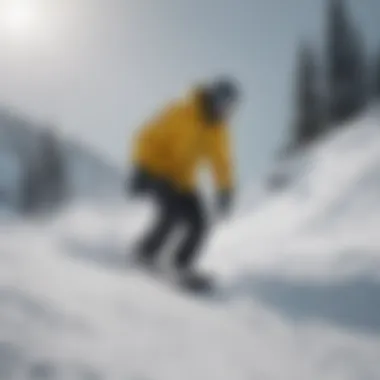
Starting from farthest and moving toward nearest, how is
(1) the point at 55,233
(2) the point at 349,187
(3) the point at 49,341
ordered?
1. (2) the point at 349,187
2. (1) the point at 55,233
3. (3) the point at 49,341

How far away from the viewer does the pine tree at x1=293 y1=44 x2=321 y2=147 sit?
142cm

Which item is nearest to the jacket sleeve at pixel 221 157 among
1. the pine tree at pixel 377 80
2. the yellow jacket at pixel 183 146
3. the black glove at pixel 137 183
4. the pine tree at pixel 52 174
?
the yellow jacket at pixel 183 146

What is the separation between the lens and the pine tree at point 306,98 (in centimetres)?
142

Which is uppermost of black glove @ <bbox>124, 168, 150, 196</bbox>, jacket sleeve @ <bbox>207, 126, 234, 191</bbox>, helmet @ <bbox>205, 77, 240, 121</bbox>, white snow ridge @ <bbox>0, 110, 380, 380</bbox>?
helmet @ <bbox>205, 77, 240, 121</bbox>

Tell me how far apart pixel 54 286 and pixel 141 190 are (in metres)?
0.24

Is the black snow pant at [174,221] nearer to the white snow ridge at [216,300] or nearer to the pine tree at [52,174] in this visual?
the white snow ridge at [216,300]

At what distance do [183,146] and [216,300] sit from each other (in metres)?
0.31

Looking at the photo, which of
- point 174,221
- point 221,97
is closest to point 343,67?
point 221,97

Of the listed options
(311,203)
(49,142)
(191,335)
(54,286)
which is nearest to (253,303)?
(191,335)

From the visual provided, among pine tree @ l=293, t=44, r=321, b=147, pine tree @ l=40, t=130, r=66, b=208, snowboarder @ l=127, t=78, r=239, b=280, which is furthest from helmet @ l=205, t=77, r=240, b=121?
pine tree @ l=40, t=130, r=66, b=208

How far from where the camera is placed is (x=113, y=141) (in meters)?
1.34

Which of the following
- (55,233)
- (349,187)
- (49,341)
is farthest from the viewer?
(349,187)

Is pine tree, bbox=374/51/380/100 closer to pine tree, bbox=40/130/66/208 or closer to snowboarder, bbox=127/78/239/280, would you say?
snowboarder, bbox=127/78/239/280

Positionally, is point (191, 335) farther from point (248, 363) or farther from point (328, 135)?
point (328, 135)
